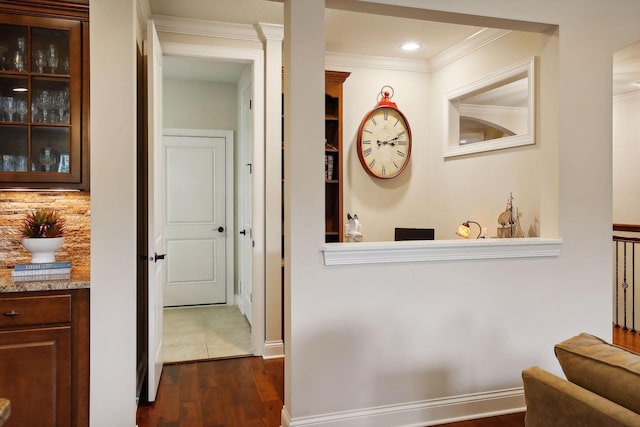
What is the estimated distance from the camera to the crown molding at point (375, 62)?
14.5 feet

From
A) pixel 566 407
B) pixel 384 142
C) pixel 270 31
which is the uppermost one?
pixel 270 31

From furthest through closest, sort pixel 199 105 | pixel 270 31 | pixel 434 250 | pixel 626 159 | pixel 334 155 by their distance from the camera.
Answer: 1. pixel 626 159
2. pixel 199 105
3. pixel 334 155
4. pixel 270 31
5. pixel 434 250

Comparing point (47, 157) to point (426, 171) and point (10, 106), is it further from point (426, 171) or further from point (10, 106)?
point (426, 171)

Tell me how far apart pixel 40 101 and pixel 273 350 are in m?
2.42

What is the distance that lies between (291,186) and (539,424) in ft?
4.93

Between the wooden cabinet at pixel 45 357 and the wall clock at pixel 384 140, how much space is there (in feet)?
9.41

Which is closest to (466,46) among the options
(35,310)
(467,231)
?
(467,231)

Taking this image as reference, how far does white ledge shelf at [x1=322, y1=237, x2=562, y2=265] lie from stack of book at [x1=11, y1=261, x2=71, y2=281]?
136 cm

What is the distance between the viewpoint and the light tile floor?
3904 mm

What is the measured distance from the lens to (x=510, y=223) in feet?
11.5

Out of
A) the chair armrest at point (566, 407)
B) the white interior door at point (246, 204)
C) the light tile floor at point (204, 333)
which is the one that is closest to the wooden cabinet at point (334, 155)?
the white interior door at point (246, 204)

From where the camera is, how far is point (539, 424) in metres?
1.38

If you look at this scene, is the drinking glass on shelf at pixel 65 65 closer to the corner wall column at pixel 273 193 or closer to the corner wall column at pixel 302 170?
the corner wall column at pixel 302 170

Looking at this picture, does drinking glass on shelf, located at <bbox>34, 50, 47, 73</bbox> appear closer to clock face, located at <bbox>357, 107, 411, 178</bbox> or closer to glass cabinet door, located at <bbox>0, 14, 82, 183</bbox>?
glass cabinet door, located at <bbox>0, 14, 82, 183</bbox>
